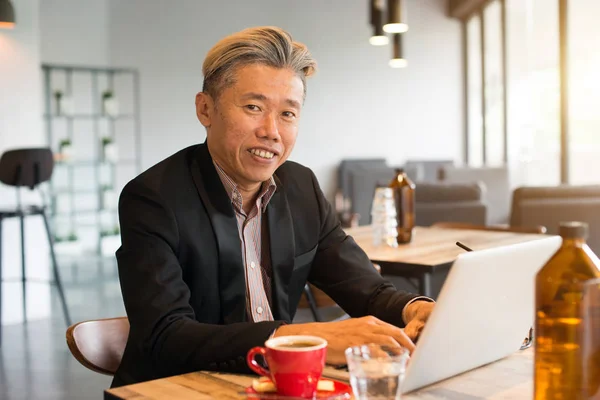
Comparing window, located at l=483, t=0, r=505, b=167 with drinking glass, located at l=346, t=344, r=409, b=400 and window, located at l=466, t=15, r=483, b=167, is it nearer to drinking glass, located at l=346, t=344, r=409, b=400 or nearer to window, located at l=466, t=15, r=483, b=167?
window, located at l=466, t=15, r=483, b=167

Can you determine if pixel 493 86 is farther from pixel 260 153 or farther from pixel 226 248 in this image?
pixel 226 248

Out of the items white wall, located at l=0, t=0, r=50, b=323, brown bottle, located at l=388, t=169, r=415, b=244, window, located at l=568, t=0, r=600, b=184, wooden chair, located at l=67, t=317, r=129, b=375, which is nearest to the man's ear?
wooden chair, located at l=67, t=317, r=129, b=375

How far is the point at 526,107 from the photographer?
888 cm

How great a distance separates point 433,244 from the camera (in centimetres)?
334

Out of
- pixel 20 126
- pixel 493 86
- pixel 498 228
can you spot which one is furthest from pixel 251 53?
pixel 493 86

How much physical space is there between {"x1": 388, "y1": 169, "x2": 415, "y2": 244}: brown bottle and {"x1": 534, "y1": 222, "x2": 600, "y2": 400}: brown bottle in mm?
2391

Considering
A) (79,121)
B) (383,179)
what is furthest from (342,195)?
(79,121)

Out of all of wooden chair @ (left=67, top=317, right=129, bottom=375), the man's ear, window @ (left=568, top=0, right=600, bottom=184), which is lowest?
wooden chair @ (left=67, top=317, right=129, bottom=375)

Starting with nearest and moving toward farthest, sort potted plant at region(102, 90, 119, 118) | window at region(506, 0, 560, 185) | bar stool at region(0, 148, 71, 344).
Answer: bar stool at region(0, 148, 71, 344), window at region(506, 0, 560, 185), potted plant at region(102, 90, 119, 118)

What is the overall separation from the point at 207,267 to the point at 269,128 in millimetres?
343

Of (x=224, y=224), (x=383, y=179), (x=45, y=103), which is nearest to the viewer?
(x=224, y=224)

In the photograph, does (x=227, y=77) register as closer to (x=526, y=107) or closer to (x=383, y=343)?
(x=383, y=343)

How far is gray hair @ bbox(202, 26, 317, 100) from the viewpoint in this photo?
5.44 feet

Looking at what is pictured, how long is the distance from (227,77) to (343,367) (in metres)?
0.72
